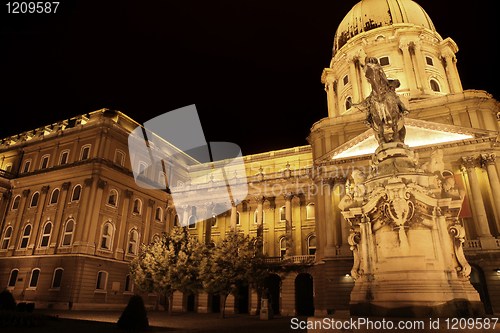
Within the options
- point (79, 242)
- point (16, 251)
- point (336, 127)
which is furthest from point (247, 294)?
point (16, 251)

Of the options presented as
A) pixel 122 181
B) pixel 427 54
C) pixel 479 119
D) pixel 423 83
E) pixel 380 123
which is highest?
pixel 427 54

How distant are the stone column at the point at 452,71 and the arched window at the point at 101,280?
44.1m

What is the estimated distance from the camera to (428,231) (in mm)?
8586

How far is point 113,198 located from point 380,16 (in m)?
41.0

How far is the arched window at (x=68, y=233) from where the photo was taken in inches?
1372

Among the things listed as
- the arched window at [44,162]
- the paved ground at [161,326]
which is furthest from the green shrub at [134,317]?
the arched window at [44,162]

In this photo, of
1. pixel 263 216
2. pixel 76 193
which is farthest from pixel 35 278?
pixel 263 216

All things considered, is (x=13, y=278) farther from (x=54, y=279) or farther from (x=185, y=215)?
(x=185, y=215)

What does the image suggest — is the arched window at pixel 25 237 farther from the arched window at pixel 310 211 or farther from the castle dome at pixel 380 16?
the castle dome at pixel 380 16

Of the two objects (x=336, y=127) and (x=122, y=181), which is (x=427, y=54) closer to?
(x=336, y=127)

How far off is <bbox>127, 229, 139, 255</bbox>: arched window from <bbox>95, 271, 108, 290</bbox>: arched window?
4658 mm

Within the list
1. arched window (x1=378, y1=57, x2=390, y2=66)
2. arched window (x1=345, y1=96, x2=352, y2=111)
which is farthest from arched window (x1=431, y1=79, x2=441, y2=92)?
arched window (x1=345, y1=96, x2=352, y2=111)

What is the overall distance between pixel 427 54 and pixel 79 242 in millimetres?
45581

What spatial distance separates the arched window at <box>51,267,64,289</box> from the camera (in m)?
32.7
